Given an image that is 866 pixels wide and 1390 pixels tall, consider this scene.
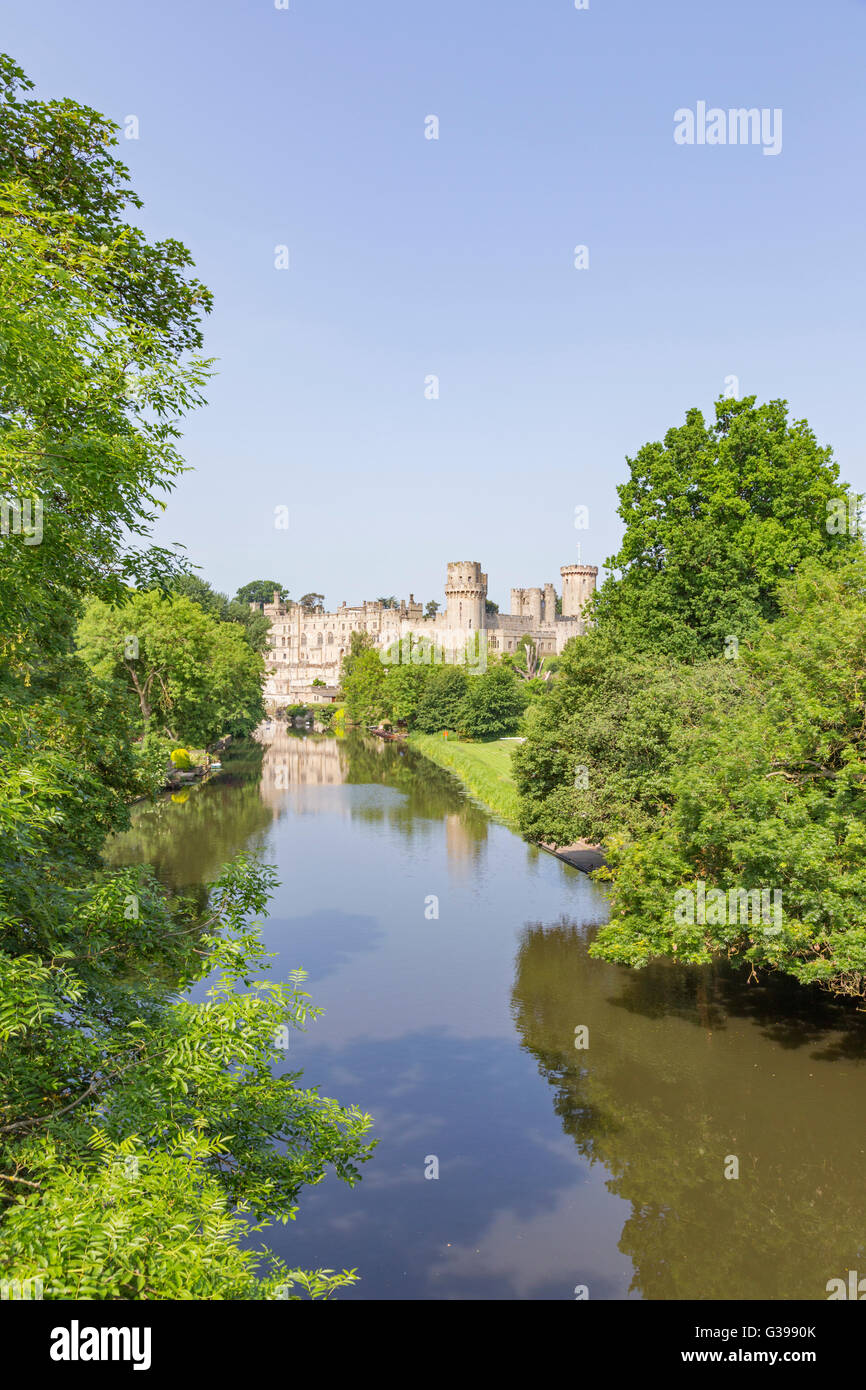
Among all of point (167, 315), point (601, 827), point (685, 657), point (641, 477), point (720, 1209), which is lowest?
point (720, 1209)

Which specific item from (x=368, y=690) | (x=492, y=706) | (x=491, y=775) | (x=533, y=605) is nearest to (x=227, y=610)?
(x=368, y=690)

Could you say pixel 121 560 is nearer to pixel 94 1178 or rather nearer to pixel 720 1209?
pixel 94 1178

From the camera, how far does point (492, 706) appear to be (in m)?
83.5

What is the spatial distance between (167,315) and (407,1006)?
16.8m

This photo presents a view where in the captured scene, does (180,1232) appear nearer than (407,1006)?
Yes

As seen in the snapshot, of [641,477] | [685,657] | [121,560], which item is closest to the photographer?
[121,560]

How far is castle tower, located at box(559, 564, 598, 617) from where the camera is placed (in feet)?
489

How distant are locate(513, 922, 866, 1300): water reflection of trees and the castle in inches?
3716

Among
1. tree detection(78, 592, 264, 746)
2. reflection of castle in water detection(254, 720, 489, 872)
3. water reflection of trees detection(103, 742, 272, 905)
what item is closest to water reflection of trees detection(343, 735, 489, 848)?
reflection of castle in water detection(254, 720, 489, 872)

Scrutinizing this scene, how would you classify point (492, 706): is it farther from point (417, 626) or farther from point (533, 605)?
point (533, 605)

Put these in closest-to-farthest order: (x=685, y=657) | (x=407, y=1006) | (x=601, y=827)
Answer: (x=407, y=1006)
(x=601, y=827)
(x=685, y=657)

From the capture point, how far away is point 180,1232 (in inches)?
249

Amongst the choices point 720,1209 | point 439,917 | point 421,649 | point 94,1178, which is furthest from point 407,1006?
point 421,649

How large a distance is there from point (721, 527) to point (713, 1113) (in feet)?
74.1
